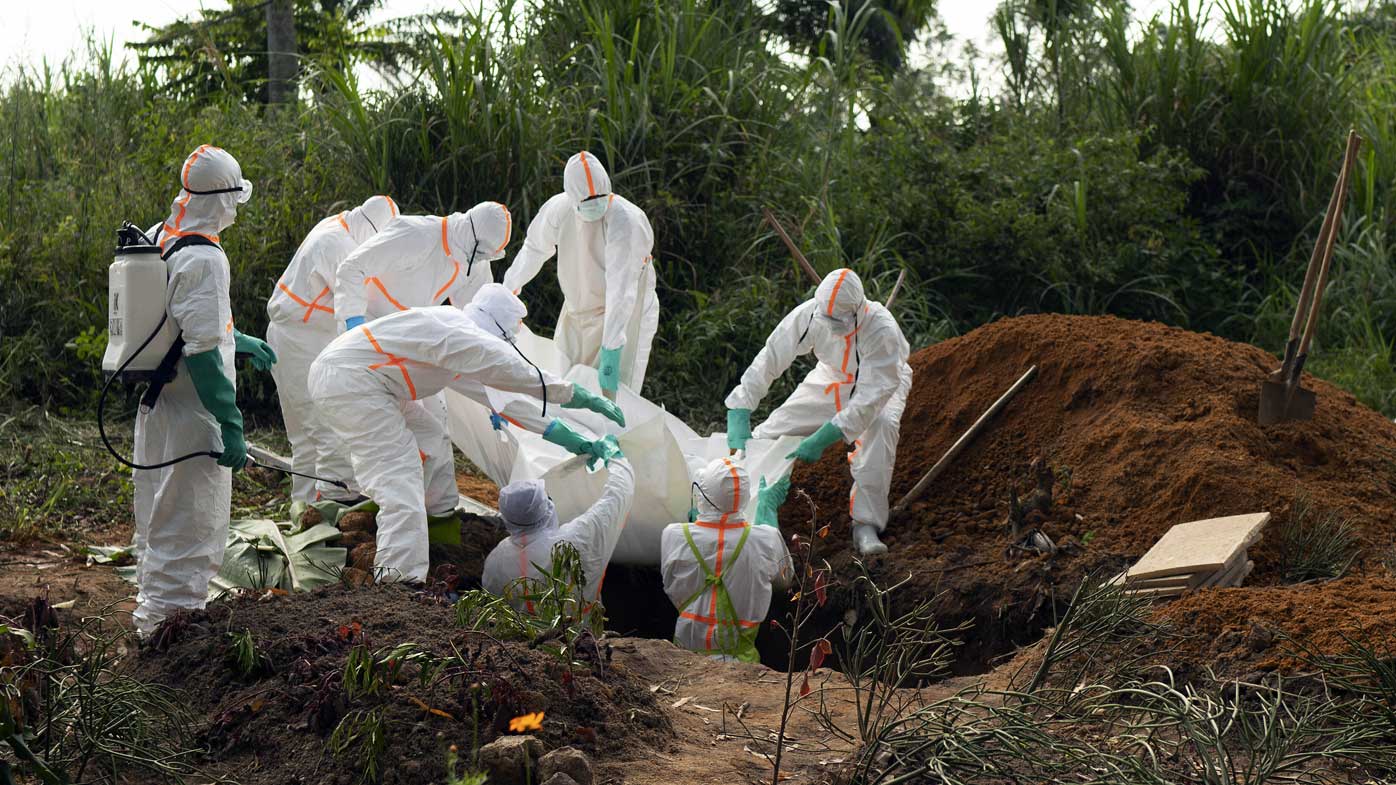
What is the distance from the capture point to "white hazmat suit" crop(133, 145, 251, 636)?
4.46 m

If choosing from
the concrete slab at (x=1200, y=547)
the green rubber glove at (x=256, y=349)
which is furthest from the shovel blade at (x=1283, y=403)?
the green rubber glove at (x=256, y=349)

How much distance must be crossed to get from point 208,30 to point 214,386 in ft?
45.3

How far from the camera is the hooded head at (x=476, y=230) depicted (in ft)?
21.4

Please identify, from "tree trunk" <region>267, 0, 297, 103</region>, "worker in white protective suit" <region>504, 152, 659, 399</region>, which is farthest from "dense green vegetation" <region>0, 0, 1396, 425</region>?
"tree trunk" <region>267, 0, 297, 103</region>

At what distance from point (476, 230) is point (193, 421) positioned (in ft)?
7.46

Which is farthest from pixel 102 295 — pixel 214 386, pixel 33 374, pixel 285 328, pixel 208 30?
pixel 208 30

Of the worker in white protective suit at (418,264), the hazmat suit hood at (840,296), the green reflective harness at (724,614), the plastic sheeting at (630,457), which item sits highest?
the worker in white protective suit at (418,264)

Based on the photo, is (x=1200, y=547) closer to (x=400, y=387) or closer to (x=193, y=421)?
(x=400, y=387)

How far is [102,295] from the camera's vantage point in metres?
9.23

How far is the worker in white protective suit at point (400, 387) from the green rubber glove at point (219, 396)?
0.88 m

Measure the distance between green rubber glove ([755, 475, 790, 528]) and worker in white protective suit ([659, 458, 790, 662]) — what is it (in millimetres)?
707

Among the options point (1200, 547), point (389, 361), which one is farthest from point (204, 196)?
point (1200, 547)

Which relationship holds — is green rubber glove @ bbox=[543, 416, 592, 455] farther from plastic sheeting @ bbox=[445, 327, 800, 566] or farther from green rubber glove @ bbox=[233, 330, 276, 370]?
green rubber glove @ bbox=[233, 330, 276, 370]

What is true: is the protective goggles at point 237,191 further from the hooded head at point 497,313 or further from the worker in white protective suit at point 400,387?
the hooded head at point 497,313
